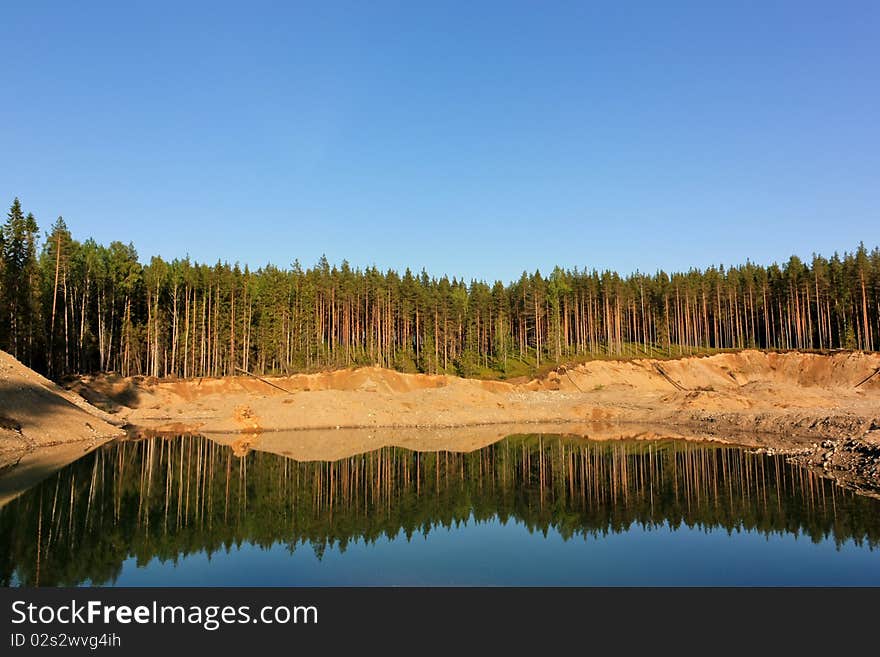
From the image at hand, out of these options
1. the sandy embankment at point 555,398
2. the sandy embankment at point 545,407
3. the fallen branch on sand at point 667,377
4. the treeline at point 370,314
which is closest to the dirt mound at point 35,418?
the sandy embankment at point 545,407

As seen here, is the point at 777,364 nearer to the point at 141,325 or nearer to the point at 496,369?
the point at 496,369

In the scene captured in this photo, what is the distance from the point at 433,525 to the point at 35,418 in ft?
125


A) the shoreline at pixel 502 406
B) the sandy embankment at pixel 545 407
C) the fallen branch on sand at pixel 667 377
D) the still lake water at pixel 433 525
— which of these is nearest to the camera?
the still lake water at pixel 433 525

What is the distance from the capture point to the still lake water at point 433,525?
56.2 feet

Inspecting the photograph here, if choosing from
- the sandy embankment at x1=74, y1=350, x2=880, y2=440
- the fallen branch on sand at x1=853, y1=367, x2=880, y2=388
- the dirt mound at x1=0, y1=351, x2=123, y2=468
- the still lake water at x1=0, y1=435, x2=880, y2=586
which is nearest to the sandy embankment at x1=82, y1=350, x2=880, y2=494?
the sandy embankment at x1=74, y1=350, x2=880, y2=440

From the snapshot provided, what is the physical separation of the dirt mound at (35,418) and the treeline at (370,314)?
23460 mm

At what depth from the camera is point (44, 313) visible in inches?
3056

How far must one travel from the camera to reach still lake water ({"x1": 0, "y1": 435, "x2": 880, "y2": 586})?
17.1 m

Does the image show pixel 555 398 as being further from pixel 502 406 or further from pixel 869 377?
pixel 869 377

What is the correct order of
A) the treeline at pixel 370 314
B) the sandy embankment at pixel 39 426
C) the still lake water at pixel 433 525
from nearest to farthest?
the still lake water at pixel 433 525, the sandy embankment at pixel 39 426, the treeline at pixel 370 314

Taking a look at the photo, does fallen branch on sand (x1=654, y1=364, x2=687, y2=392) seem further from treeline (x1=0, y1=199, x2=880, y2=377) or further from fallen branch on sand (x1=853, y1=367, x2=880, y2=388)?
fallen branch on sand (x1=853, y1=367, x2=880, y2=388)

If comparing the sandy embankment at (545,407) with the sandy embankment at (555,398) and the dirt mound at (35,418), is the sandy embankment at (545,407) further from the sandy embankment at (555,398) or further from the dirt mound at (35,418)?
the dirt mound at (35,418)
